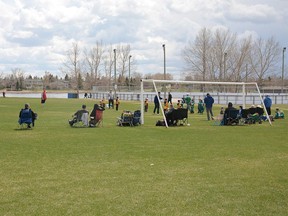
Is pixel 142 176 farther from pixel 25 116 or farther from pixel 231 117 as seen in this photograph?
pixel 231 117

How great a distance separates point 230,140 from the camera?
1470 cm

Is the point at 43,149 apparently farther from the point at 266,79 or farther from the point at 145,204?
the point at 266,79

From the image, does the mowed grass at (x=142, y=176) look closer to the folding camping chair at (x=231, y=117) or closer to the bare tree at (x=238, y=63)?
the folding camping chair at (x=231, y=117)

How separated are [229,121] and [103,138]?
8558 mm

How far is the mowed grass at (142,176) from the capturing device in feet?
21.2

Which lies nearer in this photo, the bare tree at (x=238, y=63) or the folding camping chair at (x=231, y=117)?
the folding camping chair at (x=231, y=117)

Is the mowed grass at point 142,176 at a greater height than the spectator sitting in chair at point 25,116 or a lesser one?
lesser

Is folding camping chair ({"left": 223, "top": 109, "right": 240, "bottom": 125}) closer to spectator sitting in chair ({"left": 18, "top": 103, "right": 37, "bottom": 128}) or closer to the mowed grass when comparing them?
the mowed grass

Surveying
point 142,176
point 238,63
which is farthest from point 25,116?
point 238,63

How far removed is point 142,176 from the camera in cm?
855

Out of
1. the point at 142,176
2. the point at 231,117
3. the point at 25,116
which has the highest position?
the point at 25,116

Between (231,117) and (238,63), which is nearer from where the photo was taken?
(231,117)

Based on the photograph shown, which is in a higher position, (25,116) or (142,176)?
(25,116)

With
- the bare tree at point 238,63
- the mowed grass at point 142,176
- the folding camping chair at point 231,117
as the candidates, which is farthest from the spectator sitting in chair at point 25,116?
the bare tree at point 238,63
